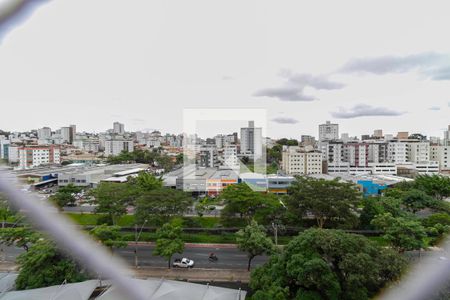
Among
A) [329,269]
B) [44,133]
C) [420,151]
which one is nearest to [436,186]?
[329,269]

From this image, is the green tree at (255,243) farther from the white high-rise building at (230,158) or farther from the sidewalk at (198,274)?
the white high-rise building at (230,158)

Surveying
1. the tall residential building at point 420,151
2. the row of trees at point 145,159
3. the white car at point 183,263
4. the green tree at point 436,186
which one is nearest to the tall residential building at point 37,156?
the row of trees at point 145,159

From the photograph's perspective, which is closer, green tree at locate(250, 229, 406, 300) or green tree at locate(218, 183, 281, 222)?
green tree at locate(250, 229, 406, 300)

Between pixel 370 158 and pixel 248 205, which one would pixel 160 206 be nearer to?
pixel 248 205

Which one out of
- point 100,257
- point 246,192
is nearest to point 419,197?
point 246,192

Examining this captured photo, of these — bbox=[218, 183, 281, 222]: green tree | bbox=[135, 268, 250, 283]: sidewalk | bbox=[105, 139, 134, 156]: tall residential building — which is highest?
bbox=[105, 139, 134, 156]: tall residential building

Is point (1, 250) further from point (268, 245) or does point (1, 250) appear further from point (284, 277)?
point (284, 277)

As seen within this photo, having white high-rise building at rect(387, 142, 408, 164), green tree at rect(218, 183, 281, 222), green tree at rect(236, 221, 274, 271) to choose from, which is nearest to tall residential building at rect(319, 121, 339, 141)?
white high-rise building at rect(387, 142, 408, 164)

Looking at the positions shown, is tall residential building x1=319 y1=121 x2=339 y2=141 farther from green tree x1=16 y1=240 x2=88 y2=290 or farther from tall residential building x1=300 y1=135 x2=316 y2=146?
green tree x1=16 y1=240 x2=88 y2=290
